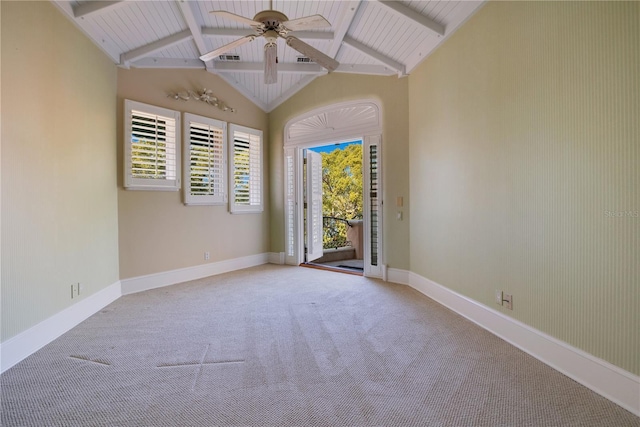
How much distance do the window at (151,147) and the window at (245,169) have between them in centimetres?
98

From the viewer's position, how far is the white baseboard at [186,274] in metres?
4.07

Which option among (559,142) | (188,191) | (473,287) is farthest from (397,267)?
(188,191)

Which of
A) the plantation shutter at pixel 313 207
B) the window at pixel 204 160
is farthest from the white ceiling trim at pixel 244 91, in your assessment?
the plantation shutter at pixel 313 207

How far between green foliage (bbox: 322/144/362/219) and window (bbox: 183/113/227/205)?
19.3 ft

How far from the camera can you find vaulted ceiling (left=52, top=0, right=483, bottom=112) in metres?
3.16

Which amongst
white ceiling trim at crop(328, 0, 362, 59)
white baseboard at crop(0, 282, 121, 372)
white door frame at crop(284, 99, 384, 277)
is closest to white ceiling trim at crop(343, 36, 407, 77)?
white ceiling trim at crop(328, 0, 362, 59)

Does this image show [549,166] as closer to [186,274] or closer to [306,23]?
[306,23]

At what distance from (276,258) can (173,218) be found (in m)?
2.07

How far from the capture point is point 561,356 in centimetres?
212

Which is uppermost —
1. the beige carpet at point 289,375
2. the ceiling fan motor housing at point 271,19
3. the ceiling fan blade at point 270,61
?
the ceiling fan motor housing at point 271,19

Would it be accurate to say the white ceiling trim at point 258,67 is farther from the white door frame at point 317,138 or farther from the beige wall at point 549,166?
the beige wall at point 549,166

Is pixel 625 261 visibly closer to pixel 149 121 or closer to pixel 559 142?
pixel 559 142

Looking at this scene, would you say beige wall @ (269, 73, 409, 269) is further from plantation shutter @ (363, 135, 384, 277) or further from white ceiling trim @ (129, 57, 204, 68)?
white ceiling trim @ (129, 57, 204, 68)

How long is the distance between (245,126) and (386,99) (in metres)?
2.48
